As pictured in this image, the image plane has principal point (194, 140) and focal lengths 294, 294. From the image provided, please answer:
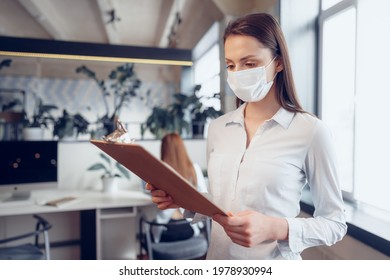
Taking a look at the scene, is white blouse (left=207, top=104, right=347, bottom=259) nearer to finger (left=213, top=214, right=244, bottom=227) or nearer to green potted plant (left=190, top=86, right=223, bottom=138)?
finger (left=213, top=214, right=244, bottom=227)

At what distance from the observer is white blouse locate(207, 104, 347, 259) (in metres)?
0.72

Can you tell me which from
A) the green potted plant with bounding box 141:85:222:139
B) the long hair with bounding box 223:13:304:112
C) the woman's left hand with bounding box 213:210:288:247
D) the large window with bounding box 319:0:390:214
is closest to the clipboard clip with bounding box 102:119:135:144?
the woman's left hand with bounding box 213:210:288:247

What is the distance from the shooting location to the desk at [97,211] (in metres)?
1.93

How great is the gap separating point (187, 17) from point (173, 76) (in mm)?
3063

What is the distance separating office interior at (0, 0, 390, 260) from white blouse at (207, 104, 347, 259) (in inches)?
17.3

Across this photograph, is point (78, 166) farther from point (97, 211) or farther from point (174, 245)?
point (174, 245)

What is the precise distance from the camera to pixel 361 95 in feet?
4.15

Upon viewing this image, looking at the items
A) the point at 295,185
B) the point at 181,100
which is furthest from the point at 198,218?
the point at 181,100

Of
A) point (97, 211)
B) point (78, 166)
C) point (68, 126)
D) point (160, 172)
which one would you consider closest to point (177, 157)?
point (97, 211)

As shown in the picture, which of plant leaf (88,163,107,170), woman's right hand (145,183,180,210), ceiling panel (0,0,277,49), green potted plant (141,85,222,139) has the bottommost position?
plant leaf (88,163,107,170)

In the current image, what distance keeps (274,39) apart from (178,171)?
51.4 inches

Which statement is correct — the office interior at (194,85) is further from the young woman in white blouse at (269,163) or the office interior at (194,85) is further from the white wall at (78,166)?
the young woman in white blouse at (269,163)

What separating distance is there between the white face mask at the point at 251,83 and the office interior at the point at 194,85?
1.47ft

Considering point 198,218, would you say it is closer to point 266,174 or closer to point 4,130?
point 266,174
